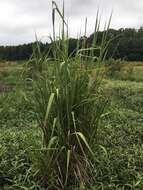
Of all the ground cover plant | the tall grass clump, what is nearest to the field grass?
the ground cover plant

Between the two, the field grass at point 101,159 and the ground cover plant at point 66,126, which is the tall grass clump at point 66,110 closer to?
the ground cover plant at point 66,126

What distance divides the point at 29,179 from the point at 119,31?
161 centimetres

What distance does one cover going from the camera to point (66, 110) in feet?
11.3

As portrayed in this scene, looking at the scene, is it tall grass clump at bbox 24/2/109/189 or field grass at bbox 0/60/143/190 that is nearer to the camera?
tall grass clump at bbox 24/2/109/189

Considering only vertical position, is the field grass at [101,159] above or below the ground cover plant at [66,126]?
below

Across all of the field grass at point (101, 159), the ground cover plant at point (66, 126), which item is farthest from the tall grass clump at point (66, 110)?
the field grass at point (101, 159)

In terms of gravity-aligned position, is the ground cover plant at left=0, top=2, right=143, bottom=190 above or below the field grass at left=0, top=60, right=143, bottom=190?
above

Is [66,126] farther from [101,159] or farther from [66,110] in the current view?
[101,159]

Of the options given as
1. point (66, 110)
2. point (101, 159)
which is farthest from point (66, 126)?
point (101, 159)

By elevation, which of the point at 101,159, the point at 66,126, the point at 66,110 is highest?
the point at 66,110

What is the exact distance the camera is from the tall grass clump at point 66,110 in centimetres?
343

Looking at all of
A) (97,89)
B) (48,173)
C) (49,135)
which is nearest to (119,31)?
(97,89)

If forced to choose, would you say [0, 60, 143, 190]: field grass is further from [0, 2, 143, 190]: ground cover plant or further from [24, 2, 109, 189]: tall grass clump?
[24, 2, 109, 189]: tall grass clump

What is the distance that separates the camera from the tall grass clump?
11.2 ft
